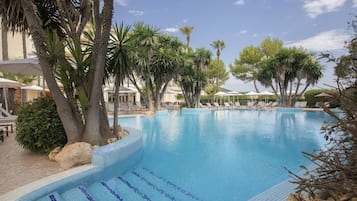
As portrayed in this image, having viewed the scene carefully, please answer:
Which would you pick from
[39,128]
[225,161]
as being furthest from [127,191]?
[225,161]

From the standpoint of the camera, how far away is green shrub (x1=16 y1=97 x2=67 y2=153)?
17.3 feet

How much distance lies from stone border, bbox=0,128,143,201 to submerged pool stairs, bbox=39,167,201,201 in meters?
0.15

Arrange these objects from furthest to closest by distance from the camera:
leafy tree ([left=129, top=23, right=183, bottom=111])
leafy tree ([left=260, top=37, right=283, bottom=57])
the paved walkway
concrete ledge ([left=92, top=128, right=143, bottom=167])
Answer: leafy tree ([left=260, top=37, right=283, bottom=57]), leafy tree ([left=129, top=23, right=183, bottom=111]), concrete ledge ([left=92, top=128, right=143, bottom=167]), the paved walkway

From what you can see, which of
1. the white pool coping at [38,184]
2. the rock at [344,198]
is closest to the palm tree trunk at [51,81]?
the white pool coping at [38,184]

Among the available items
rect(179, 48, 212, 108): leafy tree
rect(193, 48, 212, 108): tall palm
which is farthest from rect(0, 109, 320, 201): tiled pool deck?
rect(193, 48, 212, 108): tall palm

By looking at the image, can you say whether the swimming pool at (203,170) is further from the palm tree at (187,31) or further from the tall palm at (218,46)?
the palm tree at (187,31)

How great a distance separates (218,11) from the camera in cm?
2244

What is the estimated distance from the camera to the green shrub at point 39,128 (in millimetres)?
5262

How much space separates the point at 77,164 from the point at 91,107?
4.66ft

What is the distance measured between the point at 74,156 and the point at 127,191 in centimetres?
142

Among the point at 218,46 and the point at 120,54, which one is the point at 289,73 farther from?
the point at 120,54

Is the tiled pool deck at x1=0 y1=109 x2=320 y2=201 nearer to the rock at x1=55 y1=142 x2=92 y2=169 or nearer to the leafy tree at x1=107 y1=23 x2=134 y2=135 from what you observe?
the rock at x1=55 y1=142 x2=92 y2=169

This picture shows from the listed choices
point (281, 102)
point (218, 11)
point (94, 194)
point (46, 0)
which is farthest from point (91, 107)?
point (281, 102)

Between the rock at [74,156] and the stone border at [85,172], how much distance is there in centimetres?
18
